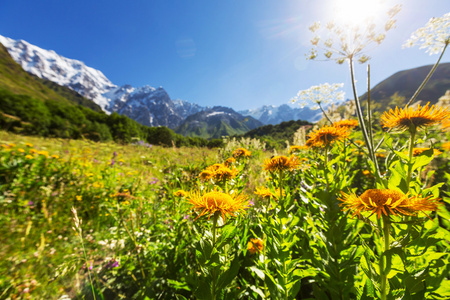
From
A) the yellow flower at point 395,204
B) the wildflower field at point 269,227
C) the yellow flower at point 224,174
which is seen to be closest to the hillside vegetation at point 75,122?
the wildflower field at point 269,227

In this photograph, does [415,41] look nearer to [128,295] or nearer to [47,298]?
[128,295]

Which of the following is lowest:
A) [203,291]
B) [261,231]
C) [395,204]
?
[261,231]

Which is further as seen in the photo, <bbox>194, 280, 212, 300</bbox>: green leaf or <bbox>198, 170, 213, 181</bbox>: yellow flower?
<bbox>198, 170, 213, 181</bbox>: yellow flower

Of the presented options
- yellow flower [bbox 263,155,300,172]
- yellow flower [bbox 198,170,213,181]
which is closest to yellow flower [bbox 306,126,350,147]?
yellow flower [bbox 263,155,300,172]

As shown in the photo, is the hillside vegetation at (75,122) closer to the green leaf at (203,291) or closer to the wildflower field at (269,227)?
the wildflower field at (269,227)

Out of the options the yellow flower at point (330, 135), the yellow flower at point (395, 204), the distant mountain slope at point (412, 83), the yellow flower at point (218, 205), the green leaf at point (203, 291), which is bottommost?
the green leaf at point (203, 291)

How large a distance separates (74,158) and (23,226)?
2.05 metres

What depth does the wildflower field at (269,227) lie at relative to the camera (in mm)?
942

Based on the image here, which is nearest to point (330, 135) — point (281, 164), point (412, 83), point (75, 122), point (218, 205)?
point (281, 164)

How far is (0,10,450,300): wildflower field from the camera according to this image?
37.1 inches

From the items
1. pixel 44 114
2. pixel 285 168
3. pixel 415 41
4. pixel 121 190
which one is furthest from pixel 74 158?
pixel 44 114

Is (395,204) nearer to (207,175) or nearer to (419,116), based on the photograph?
(419,116)

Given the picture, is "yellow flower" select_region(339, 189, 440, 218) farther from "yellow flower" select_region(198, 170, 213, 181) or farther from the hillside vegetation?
the hillside vegetation

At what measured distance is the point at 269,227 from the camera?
1.31 metres
